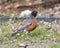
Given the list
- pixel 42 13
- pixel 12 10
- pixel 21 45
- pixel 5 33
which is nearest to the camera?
pixel 21 45

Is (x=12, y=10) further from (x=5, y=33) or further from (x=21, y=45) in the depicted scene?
(x=21, y=45)

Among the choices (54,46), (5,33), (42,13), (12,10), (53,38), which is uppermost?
(12,10)

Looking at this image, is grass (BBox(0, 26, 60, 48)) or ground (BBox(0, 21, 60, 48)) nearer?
ground (BBox(0, 21, 60, 48))

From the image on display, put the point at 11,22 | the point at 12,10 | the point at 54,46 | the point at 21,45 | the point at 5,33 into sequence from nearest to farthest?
1. the point at 54,46
2. the point at 21,45
3. the point at 5,33
4. the point at 11,22
5. the point at 12,10

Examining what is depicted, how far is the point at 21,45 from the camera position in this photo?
24.8 ft

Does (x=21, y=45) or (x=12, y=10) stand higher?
(x=12, y=10)

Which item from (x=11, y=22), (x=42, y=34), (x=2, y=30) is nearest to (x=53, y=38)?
(x=42, y=34)

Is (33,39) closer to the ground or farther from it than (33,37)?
closer to the ground

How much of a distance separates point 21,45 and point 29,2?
532 cm

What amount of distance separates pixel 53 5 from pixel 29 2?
3.23 ft

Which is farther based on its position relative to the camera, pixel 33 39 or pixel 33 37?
pixel 33 37

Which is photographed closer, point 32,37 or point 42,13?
point 32,37

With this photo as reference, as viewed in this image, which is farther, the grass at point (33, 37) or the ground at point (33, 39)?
the grass at point (33, 37)

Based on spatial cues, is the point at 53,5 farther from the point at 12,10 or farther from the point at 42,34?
the point at 42,34
